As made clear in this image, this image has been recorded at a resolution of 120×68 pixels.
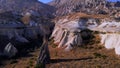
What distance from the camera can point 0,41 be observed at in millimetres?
74812

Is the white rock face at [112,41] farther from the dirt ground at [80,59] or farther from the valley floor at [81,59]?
the valley floor at [81,59]

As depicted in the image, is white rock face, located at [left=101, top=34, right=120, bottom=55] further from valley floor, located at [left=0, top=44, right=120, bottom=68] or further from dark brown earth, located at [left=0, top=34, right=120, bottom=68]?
valley floor, located at [left=0, top=44, right=120, bottom=68]

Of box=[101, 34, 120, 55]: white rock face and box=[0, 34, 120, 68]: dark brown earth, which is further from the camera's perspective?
box=[101, 34, 120, 55]: white rock face

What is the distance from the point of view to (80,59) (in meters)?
51.3

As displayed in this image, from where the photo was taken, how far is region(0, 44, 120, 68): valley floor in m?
46.0

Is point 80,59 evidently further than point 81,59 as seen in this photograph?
Yes

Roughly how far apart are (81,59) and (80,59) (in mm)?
239

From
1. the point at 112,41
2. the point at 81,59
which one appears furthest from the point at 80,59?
the point at 112,41

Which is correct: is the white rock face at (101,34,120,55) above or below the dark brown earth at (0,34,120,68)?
above

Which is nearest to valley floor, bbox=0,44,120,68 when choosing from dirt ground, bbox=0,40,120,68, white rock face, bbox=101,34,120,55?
dirt ground, bbox=0,40,120,68

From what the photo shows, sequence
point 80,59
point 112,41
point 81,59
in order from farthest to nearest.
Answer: point 112,41 → point 80,59 → point 81,59

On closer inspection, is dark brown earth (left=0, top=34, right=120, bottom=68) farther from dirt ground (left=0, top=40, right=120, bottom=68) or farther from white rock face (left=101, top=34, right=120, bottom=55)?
white rock face (left=101, top=34, right=120, bottom=55)

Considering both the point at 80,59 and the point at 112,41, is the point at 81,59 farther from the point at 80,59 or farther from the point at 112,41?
the point at 112,41

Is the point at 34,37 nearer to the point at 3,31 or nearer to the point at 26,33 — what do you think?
the point at 26,33
